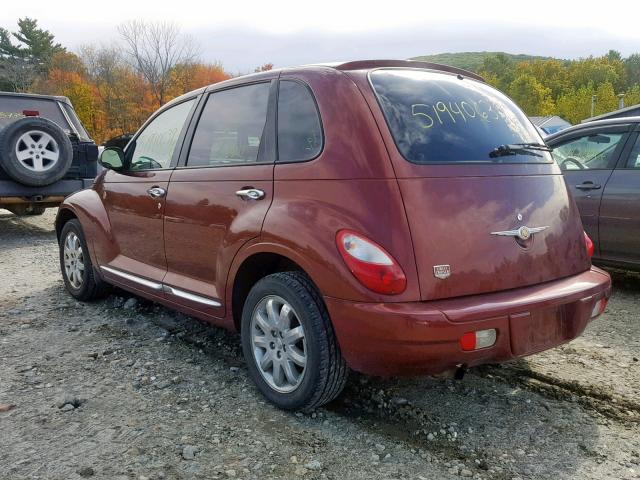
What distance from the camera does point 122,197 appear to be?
4.27m

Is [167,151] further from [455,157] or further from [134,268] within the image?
[455,157]

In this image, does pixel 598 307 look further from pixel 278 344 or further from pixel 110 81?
pixel 110 81

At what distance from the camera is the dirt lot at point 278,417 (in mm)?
2508

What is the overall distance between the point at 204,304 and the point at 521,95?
370 feet

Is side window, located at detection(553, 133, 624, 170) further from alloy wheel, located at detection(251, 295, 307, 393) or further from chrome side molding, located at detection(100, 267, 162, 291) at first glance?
chrome side molding, located at detection(100, 267, 162, 291)

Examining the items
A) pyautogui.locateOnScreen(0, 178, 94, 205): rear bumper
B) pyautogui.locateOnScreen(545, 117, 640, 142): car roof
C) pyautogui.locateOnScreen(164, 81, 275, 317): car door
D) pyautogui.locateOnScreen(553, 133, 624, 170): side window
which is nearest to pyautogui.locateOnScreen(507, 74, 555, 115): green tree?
pyautogui.locateOnScreen(0, 178, 94, 205): rear bumper

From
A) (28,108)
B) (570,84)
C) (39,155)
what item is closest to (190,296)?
(39,155)

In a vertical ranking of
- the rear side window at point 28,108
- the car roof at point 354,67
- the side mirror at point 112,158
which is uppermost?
the rear side window at point 28,108

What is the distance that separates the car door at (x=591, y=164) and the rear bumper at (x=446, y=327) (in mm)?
2779

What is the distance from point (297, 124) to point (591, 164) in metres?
3.58

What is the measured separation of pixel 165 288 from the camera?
149 inches

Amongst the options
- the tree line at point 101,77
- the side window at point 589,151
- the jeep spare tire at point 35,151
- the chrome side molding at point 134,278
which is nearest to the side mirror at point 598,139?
the side window at point 589,151

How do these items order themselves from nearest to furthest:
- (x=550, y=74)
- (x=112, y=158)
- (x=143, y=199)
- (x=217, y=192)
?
(x=217, y=192)
(x=143, y=199)
(x=112, y=158)
(x=550, y=74)

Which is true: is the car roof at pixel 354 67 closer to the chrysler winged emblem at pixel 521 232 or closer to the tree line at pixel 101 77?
the chrysler winged emblem at pixel 521 232
